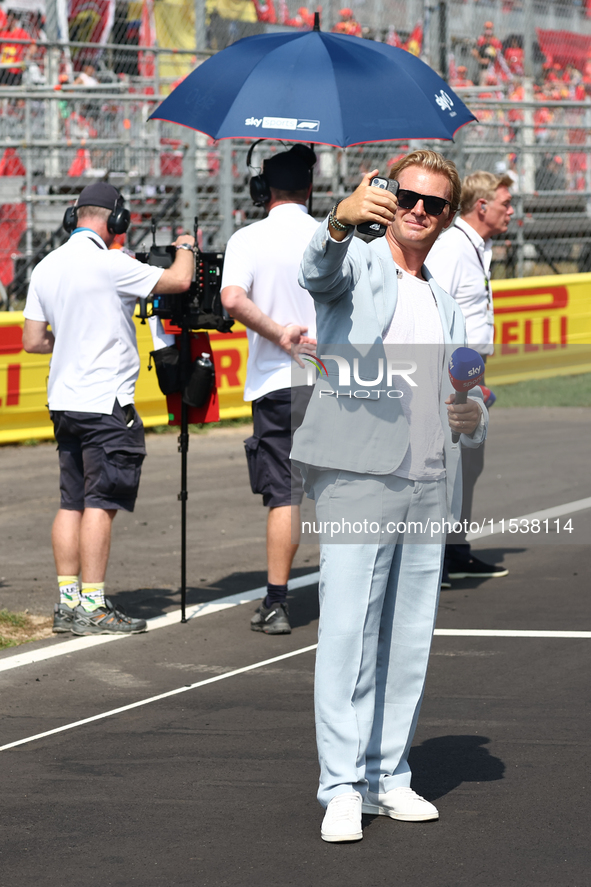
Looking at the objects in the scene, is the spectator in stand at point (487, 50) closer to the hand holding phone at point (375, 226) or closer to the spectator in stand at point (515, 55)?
the spectator in stand at point (515, 55)

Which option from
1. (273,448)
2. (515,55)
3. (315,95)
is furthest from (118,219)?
(515,55)

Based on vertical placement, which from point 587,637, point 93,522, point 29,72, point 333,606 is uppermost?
point 29,72

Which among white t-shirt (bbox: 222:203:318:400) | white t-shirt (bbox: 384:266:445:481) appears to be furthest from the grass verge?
white t-shirt (bbox: 384:266:445:481)

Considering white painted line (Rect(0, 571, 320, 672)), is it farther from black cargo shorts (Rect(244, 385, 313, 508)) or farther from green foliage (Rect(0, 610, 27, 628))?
black cargo shorts (Rect(244, 385, 313, 508))

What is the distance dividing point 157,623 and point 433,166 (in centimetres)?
338

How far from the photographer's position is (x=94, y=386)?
6250 millimetres

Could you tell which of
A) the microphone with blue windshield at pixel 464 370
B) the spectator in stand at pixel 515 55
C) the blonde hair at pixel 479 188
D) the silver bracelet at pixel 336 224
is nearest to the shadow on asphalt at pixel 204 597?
the blonde hair at pixel 479 188

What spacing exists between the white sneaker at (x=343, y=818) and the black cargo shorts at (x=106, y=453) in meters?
2.68

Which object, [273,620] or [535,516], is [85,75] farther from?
[273,620]

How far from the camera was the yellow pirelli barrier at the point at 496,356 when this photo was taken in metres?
11.5

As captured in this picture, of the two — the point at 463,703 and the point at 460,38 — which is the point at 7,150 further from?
the point at 463,703

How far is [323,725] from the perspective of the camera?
3.84 m

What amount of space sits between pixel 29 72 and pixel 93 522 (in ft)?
29.6

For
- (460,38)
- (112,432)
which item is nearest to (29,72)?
(460,38)
